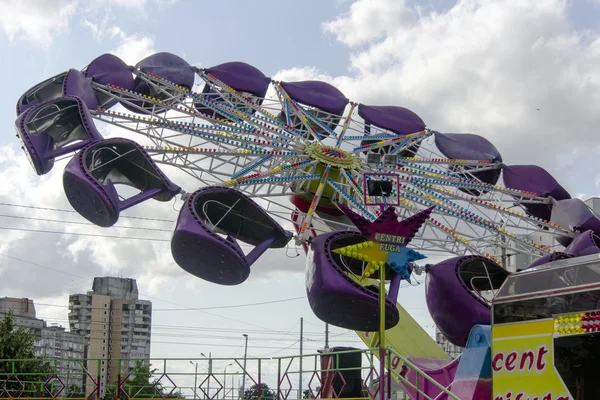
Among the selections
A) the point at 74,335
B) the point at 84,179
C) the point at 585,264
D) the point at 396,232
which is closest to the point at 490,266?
the point at 396,232

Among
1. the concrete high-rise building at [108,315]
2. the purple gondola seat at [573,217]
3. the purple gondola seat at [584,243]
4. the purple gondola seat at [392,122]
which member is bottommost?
the purple gondola seat at [584,243]

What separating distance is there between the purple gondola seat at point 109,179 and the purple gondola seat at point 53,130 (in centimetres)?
69

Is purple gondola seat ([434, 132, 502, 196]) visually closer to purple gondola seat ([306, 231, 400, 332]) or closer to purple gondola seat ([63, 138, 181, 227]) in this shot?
purple gondola seat ([306, 231, 400, 332])

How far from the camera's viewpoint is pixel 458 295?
67.6 ft

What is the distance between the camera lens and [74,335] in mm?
113938

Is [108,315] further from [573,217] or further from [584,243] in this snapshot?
[584,243]

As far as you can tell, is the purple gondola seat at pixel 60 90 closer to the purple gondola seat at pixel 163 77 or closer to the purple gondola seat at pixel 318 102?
the purple gondola seat at pixel 163 77

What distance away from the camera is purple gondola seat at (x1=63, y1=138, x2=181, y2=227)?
19906mm

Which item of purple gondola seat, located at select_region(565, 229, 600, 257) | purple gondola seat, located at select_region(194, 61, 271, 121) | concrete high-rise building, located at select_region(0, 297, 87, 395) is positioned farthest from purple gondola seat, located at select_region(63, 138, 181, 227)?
concrete high-rise building, located at select_region(0, 297, 87, 395)

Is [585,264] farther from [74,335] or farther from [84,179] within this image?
[74,335]

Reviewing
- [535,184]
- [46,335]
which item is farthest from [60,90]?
[46,335]

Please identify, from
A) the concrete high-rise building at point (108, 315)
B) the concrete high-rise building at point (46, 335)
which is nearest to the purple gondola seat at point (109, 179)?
the concrete high-rise building at point (46, 335)

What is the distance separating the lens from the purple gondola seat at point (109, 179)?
19.9 m

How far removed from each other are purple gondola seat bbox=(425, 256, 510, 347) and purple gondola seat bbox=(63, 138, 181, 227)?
7.70 metres
